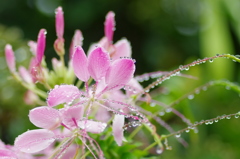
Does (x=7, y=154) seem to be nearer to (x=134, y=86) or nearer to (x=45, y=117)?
(x=45, y=117)

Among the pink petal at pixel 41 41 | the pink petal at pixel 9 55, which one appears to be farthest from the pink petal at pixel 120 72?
the pink petal at pixel 9 55

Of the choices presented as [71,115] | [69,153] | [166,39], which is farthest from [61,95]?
[166,39]

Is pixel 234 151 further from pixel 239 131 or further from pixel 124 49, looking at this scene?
Answer: pixel 124 49

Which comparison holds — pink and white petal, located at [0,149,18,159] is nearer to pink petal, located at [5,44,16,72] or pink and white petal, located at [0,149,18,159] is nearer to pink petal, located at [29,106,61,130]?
pink petal, located at [29,106,61,130]

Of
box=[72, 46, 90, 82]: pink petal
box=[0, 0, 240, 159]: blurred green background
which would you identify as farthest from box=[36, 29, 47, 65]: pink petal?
box=[0, 0, 240, 159]: blurred green background

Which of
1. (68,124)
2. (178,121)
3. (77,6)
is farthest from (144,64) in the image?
(68,124)

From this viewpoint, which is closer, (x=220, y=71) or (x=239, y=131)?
(x=239, y=131)
